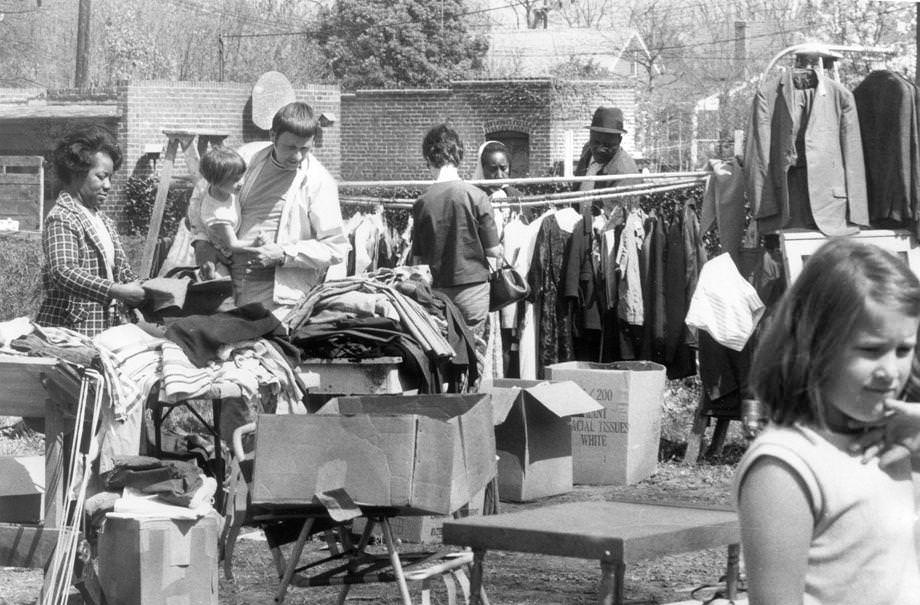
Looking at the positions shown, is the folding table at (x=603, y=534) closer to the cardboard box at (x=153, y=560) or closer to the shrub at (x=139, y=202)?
the cardboard box at (x=153, y=560)

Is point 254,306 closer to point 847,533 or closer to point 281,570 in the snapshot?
point 281,570

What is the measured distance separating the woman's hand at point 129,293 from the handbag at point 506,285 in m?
3.18

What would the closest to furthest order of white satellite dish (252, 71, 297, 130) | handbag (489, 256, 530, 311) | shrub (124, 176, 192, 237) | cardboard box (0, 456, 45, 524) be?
cardboard box (0, 456, 45, 524)
handbag (489, 256, 530, 311)
shrub (124, 176, 192, 237)
white satellite dish (252, 71, 297, 130)

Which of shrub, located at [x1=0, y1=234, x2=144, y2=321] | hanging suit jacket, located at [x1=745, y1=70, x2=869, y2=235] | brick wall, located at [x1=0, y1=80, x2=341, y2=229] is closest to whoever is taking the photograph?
hanging suit jacket, located at [x1=745, y1=70, x2=869, y2=235]

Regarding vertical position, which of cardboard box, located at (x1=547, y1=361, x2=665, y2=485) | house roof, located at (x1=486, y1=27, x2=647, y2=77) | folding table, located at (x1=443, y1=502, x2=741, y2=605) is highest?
house roof, located at (x1=486, y1=27, x2=647, y2=77)

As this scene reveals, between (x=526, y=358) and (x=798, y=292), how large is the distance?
24.1ft

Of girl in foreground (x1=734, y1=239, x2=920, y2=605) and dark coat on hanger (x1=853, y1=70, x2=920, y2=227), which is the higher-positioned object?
dark coat on hanger (x1=853, y1=70, x2=920, y2=227)

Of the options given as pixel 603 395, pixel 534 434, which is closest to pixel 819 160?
pixel 603 395

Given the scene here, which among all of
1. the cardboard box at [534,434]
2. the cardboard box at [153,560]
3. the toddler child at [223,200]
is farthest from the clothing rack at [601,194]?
the cardboard box at [153,560]

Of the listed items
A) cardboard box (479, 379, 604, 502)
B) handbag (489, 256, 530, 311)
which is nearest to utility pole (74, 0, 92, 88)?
handbag (489, 256, 530, 311)

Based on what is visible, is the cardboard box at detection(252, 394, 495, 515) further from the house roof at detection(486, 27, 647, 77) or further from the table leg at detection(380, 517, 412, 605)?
the house roof at detection(486, 27, 647, 77)

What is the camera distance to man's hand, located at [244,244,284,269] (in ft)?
20.9

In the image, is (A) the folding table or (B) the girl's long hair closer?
(B) the girl's long hair

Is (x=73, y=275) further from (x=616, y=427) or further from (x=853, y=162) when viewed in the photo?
(x=853, y=162)
